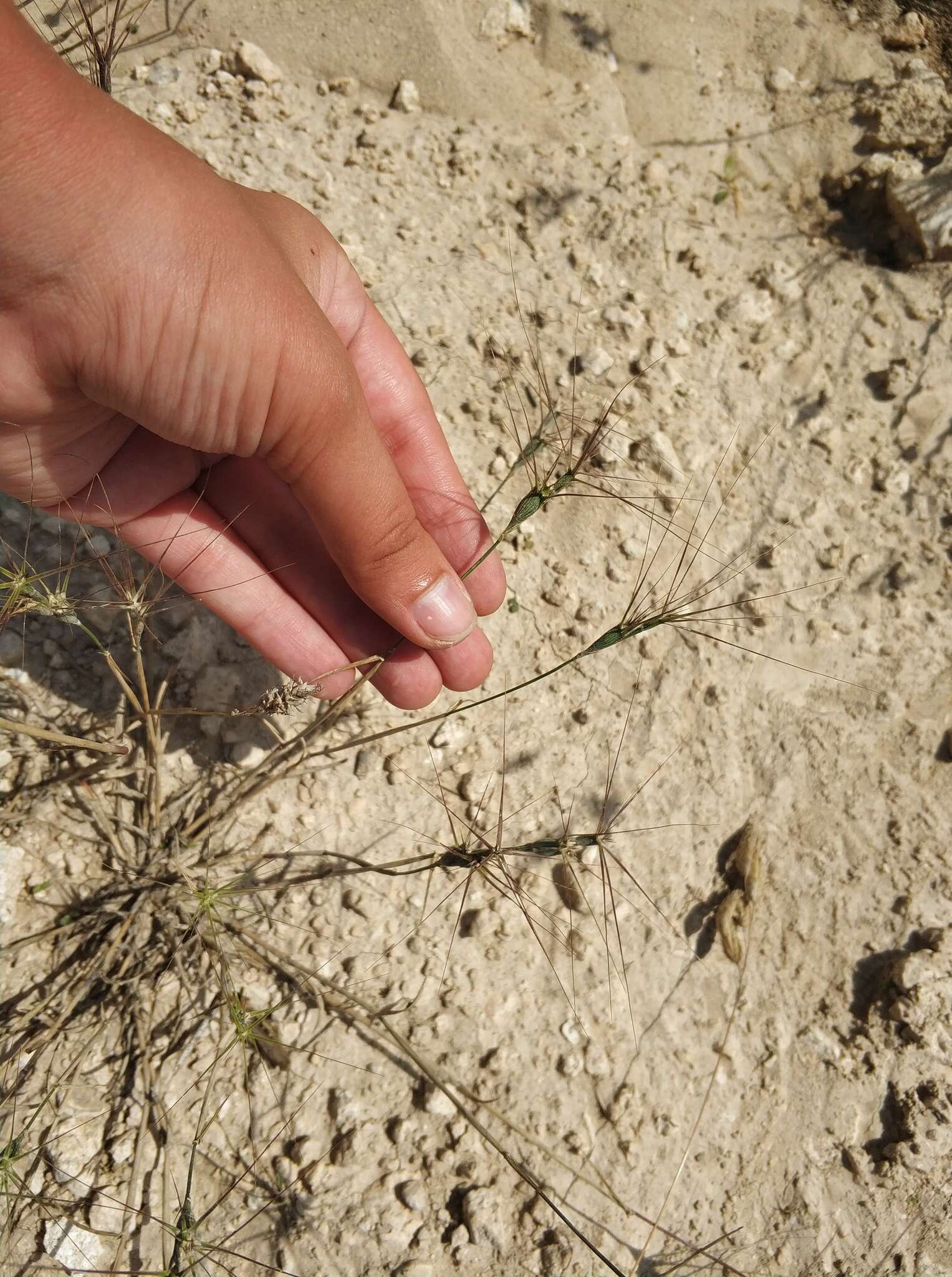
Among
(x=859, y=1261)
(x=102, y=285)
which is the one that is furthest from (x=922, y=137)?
(x=859, y=1261)

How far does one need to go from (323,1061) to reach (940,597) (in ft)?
7.11

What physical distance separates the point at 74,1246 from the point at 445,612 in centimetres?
160

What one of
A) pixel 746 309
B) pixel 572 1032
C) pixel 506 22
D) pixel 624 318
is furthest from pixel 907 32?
pixel 572 1032

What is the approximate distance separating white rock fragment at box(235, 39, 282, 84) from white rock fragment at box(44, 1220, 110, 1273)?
10.3ft

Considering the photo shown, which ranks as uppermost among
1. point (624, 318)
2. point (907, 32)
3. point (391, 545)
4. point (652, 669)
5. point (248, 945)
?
point (391, 545)

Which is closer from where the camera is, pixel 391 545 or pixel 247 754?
pixel 391 545

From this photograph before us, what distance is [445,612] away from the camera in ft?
6.72

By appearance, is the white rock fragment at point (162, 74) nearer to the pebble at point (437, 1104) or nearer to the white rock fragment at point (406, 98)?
the white rock fragment at point (406, 98)

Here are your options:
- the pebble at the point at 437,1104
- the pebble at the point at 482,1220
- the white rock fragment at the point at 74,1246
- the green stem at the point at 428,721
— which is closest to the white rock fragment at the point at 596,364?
the green stem at the point at 428,721

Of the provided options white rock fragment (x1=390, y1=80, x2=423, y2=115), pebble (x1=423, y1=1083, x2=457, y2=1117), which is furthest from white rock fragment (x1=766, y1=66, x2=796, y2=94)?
pebble (x1=423, y1=1083, x2=457, y2=1117)

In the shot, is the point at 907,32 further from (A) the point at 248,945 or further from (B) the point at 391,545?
(A) the point at 248,945

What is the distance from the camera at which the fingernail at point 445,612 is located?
2.03 metres

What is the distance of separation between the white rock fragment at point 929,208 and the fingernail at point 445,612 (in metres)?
2.10

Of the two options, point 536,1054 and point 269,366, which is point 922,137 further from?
point 536,1054
